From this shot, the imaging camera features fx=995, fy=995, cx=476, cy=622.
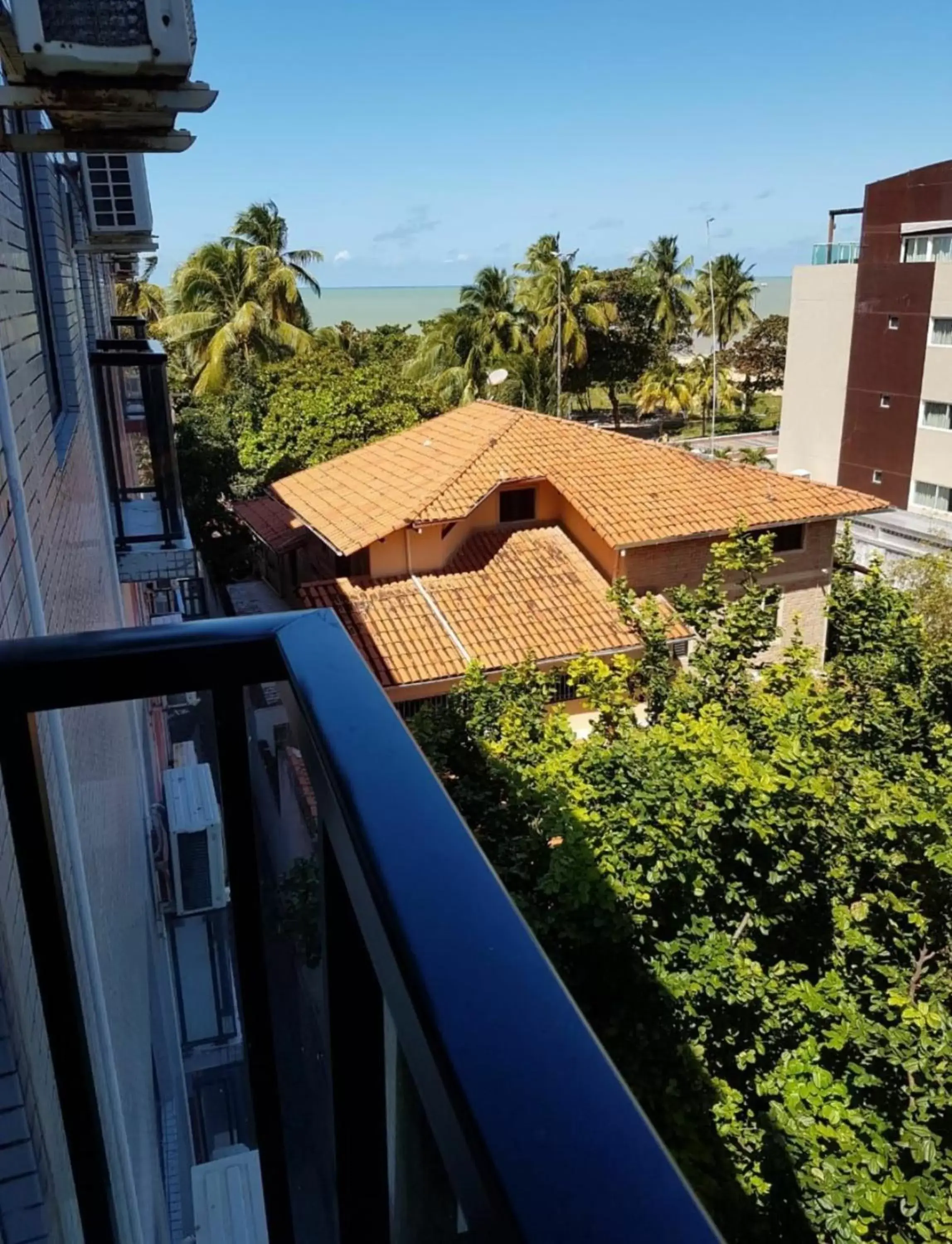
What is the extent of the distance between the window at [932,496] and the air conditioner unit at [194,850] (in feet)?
69.6

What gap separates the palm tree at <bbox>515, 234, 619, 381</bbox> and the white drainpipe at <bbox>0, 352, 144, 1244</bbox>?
30815mm

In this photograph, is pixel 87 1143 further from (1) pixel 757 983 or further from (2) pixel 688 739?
(2) pixel 688 739

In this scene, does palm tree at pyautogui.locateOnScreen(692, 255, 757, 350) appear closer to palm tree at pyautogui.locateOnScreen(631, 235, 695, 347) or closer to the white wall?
palm tree at pyautogui.locateOnScreen(631, 235, 695, 347)

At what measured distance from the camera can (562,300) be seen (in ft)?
105

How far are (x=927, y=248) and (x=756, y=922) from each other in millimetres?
22246

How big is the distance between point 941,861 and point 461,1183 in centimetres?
543

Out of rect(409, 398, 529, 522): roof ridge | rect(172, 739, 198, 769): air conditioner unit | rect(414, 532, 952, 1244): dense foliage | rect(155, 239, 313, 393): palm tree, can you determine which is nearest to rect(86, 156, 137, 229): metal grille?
rect(414, 532, 952, 1244): dense foliage

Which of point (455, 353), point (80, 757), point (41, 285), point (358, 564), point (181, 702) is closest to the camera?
point (80, 757)

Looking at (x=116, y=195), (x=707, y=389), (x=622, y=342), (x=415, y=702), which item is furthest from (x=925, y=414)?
(x=116, y=195)

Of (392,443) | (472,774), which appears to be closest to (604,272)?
(392,443)

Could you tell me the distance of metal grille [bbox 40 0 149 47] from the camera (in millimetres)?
2066

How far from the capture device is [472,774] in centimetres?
706

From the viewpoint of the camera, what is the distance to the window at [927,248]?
2284 cm

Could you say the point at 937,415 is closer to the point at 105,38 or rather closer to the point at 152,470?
the point at 152,470
